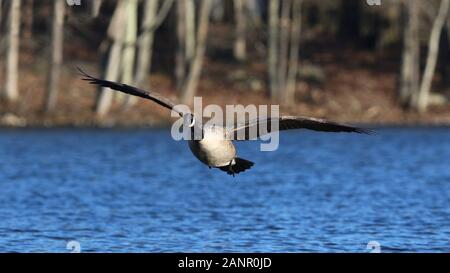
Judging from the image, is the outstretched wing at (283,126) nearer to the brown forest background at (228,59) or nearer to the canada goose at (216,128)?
the canada goose at (216,128)

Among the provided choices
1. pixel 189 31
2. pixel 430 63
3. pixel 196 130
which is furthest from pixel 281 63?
pixel 196 130

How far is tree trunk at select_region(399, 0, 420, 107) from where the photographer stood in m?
48.3

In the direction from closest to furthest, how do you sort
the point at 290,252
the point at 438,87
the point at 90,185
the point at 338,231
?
1. the point at 290,252
2. the point at 338,231
3. the point at 90,185
4. the point at 438,87

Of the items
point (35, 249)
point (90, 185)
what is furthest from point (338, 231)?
→ point (90, 185)

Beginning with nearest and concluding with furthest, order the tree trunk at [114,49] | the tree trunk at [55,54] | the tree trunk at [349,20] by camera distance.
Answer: the tree trunk at [114,49] → the tree trunk at [55,54] → the tree trunk at [349,20]

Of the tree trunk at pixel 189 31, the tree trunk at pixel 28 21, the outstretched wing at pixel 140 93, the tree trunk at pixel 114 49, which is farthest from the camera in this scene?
the tree trunk at pixel 28 21

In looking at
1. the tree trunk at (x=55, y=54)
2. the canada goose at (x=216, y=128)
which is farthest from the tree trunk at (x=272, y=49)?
the canada goose at (x=216, y=128)

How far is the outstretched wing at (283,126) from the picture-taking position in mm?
16359

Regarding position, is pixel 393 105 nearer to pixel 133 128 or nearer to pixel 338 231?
pixel 133 128

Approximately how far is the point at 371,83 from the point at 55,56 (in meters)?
15.2

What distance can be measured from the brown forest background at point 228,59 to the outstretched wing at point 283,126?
988 inches

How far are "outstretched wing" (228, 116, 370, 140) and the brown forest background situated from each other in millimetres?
25092

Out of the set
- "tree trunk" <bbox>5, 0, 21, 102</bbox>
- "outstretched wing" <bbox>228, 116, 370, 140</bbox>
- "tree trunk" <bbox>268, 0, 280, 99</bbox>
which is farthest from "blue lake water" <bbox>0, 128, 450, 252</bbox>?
"tree trunk" <bbox>268, 0, 280, 99</bbox>
